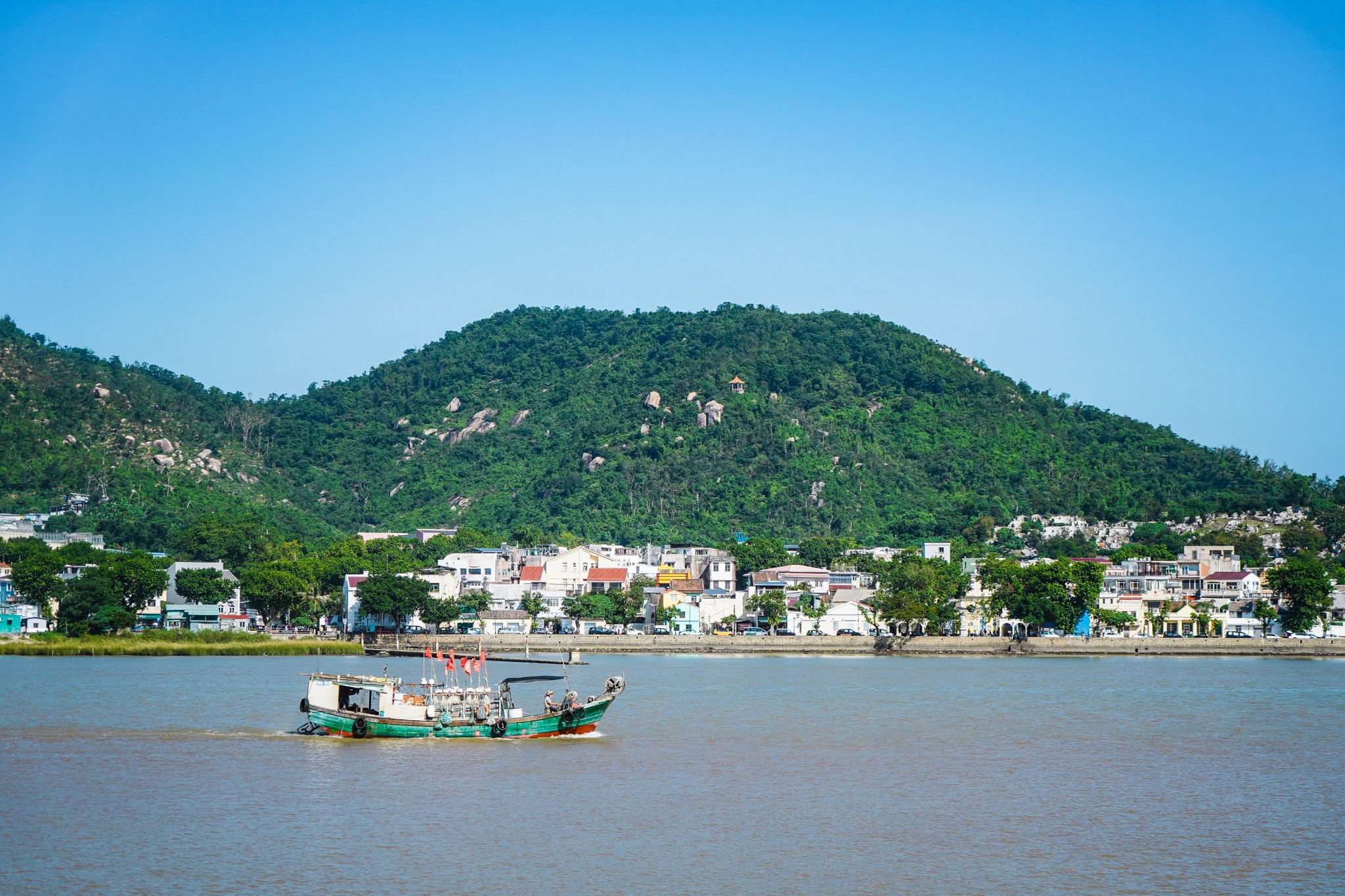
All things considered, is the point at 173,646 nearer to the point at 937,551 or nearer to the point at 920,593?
the point at 920,593

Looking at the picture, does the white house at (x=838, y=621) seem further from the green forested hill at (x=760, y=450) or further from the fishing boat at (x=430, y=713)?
the fishing boat at (x=430, y=713)

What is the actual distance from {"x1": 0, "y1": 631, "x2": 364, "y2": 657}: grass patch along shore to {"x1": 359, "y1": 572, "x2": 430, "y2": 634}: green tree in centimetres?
450

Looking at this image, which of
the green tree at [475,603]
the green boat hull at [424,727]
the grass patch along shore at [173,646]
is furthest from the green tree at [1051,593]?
the green boat hull at [424,727]

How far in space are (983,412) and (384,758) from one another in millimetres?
127305

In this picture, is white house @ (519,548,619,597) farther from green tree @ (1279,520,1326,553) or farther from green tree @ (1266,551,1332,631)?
green tree @ (1279,520,1326,553)

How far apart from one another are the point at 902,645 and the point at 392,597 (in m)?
30.9

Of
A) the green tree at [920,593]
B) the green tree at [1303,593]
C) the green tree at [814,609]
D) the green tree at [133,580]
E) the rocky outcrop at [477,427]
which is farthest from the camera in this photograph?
the rocky outcrop at [477,427]

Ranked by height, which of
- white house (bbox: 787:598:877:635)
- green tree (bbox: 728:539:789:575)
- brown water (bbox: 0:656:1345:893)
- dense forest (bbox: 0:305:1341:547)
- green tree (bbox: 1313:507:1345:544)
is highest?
dense forest (bbox: 0:305:1341:547)

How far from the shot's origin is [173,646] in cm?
7138

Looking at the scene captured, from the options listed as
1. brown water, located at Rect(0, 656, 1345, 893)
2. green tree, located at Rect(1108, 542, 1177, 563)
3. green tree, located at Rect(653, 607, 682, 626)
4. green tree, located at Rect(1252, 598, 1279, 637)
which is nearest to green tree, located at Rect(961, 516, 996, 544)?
green tree, located at Rect(1108, 542, 1177, 563)

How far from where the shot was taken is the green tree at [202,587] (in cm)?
8369

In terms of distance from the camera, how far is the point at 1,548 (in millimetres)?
94938

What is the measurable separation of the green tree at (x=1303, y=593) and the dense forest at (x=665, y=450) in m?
42.8

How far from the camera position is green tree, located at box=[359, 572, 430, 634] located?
3285 inches
